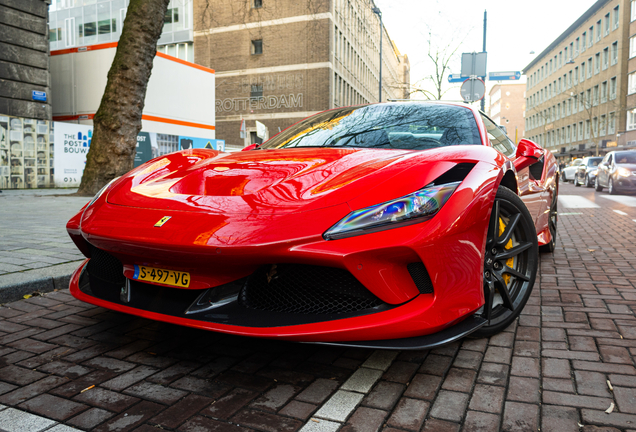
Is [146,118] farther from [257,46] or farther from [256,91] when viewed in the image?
[257,46]

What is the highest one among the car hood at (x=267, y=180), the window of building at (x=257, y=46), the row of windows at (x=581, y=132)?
the window of building at (x=257, y=46)

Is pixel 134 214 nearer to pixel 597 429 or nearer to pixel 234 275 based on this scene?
pixel 234 275

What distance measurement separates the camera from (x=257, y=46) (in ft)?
130

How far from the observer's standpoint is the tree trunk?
10742mm

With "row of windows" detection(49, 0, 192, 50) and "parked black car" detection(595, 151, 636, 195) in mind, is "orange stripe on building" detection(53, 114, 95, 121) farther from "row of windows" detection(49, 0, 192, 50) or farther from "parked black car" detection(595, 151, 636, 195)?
"parked black car" detection(595, 151, 636, 195)

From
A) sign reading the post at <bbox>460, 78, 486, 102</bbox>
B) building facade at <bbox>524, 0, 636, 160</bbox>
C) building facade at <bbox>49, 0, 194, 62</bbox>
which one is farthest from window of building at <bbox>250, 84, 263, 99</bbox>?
building facade at <bbox>524, 0, 636, 160</bbox>

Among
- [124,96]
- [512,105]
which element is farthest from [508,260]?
[512,105]

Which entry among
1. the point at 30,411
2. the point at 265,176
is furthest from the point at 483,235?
the point at 30,411

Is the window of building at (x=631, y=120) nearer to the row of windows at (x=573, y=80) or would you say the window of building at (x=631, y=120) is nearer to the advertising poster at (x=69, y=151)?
the row of windows at (x=573, y=80)

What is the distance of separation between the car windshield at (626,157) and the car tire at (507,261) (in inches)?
704

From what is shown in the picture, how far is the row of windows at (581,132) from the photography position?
49781 millimetres

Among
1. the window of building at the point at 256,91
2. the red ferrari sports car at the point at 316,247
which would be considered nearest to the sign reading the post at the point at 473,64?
the red ferrari sports car at the point at 316,247

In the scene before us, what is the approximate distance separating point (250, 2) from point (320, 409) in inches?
1605

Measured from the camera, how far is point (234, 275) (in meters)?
2.28
